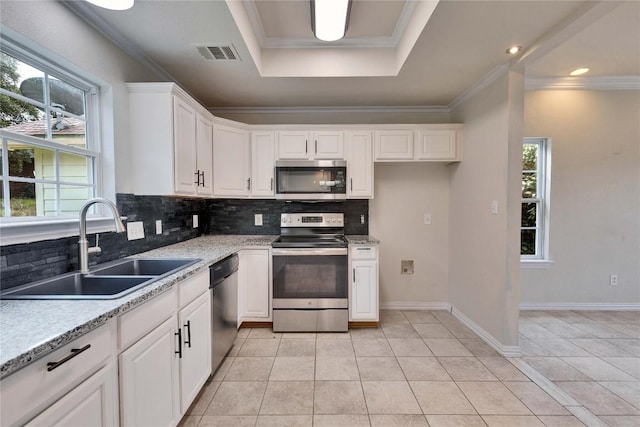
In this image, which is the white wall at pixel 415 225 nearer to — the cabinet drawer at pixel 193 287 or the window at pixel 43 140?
the cabinet drawer at pixel 193 287

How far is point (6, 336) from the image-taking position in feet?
2.68

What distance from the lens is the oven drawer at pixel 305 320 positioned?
109 inches

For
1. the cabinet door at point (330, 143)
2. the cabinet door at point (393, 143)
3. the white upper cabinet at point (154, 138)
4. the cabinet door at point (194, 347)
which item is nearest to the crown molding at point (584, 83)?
the cabinet door at point (393, 143)

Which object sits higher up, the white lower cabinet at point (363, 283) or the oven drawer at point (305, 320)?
the white lower cabinet at point (363, 283)

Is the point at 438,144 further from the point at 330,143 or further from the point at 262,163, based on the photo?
the point at 262,163

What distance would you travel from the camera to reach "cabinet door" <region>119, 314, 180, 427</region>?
1129 mm

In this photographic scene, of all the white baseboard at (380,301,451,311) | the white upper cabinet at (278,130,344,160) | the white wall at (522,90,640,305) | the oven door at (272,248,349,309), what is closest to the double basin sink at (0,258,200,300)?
the oven door at (272,248,349,309)

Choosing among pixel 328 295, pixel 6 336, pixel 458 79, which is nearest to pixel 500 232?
pixel 458 79

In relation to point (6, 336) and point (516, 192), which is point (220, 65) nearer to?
point (6, 336)

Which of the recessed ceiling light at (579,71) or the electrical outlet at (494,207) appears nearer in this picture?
the electrical outlet at (494,207)

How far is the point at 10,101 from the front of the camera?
1353 mm

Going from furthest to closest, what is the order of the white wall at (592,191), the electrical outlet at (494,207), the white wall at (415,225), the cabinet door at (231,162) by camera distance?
the white wall at (415,225)
the white wall at (592,191)
the cabinet door at (231,162)
the electrical outlet at (494,207)

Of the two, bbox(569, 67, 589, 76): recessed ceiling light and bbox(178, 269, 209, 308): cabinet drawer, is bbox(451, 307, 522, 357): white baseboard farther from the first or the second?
bbox(569, 67, 589, 76): recessed ceiling light

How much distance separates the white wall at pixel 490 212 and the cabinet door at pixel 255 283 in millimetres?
2077
